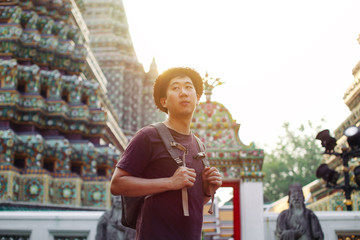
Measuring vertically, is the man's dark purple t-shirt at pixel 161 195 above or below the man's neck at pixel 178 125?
below

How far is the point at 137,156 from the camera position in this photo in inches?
98.5

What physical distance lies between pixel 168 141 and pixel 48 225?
6.42m

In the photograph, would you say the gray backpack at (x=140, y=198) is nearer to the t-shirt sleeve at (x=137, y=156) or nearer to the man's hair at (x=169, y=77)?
the t-shirt sleeve at (x=137, y=156)

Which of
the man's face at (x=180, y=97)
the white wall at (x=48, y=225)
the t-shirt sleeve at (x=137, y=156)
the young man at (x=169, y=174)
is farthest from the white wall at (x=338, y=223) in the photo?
the t-shirt sleeve at (x=137, y=156)

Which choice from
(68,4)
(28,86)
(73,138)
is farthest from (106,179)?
(68,4)

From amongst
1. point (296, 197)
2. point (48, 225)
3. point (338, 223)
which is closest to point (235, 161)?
point (296, 197)

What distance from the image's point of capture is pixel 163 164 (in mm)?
2512

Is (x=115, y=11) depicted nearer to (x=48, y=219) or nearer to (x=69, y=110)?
(x=69, y=110)

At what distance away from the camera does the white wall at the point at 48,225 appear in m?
8.27

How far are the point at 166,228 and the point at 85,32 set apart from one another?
63.3ft

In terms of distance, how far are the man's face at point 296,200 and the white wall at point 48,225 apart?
129 inches

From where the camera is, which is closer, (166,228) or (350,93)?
(166,228)

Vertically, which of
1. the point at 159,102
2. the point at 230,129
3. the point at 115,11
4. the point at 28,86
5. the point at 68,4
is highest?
the point at 115,11

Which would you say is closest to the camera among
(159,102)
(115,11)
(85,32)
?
(159,102)
